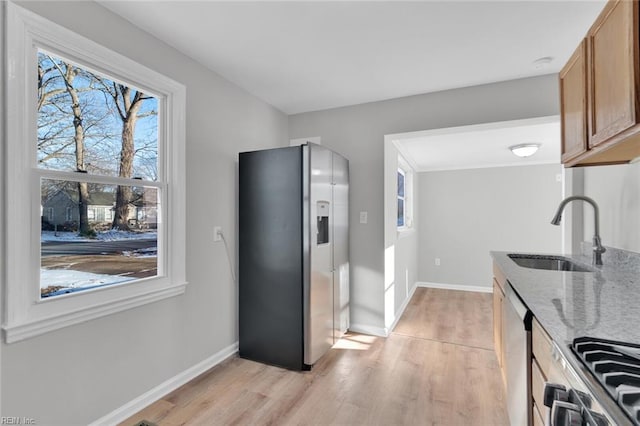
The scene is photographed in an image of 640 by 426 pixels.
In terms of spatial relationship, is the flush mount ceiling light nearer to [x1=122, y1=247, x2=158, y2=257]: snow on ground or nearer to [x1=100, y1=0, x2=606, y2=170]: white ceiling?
[x1=100, y1=0, x2=606, y2=170]: white ceiling

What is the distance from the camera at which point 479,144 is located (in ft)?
12.6

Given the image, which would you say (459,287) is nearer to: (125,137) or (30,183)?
(125,137)

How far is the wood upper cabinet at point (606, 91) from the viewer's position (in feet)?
3.59

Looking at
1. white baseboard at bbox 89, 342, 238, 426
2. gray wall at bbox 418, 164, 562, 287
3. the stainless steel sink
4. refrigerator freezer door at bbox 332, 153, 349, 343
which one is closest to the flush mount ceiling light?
gray wall at bbox 418, 164, 562, 287

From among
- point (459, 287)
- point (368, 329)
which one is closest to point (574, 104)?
point (368, 329)

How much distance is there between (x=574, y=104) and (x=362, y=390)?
2291 millimetres

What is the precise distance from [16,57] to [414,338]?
361 cm

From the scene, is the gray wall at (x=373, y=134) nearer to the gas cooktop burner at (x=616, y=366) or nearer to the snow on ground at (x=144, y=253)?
the snow on ground at (x=144, y=253)

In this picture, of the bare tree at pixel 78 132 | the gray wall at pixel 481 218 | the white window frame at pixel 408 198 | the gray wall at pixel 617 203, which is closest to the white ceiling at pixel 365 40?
the bare tree at pixel 78 132

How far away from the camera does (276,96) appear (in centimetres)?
312

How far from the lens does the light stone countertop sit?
0.94m

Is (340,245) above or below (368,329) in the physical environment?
above

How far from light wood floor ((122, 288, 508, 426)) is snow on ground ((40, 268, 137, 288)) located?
0.88m

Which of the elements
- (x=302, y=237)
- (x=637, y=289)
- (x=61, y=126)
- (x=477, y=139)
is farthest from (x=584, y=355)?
(x=477, y=139)
